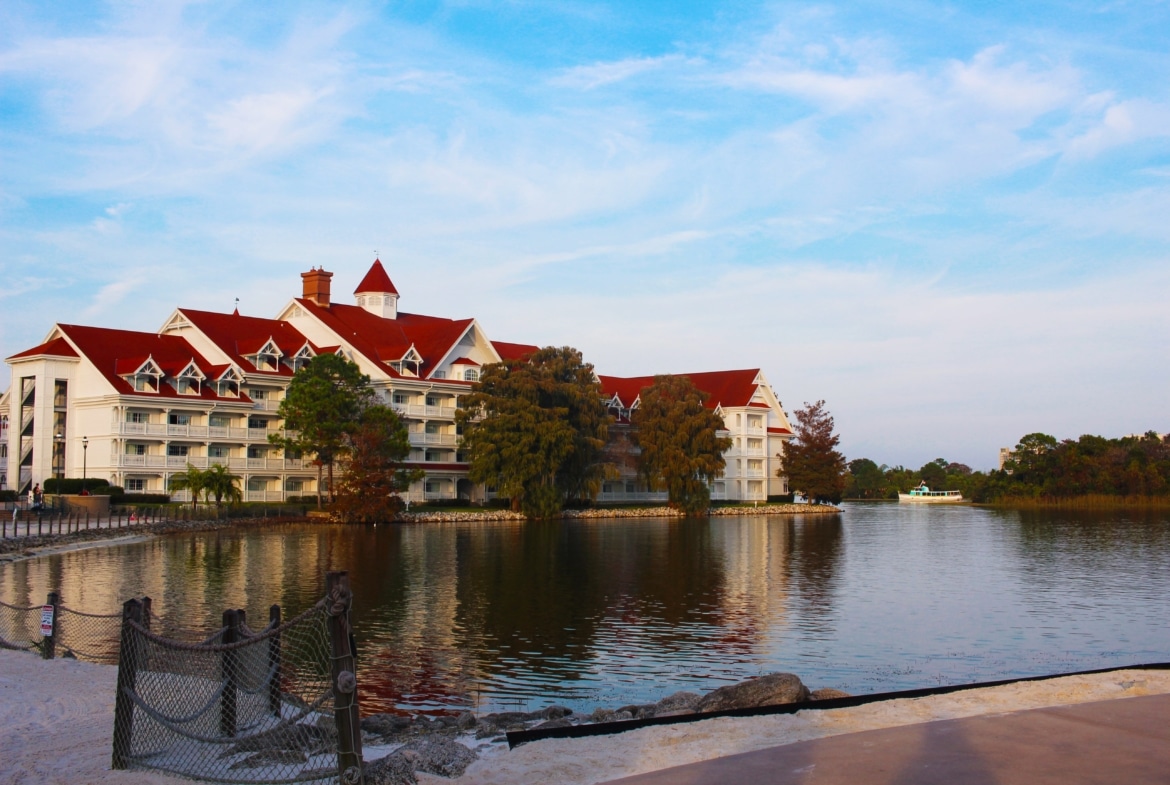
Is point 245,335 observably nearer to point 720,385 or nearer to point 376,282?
point 376,282

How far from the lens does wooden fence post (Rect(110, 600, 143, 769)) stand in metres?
10.7

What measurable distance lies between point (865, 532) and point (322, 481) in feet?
122

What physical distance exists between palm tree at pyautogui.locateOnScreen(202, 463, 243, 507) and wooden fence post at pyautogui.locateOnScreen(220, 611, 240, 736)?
5437 cm

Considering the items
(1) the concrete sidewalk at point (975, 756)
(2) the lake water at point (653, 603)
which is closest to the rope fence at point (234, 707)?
(1) the concrete sidewalk at point (975, 756)

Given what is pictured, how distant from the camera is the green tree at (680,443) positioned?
8306 centimetres

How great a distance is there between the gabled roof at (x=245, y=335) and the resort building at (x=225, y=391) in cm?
13

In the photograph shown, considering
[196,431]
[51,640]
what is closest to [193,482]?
[196,431]

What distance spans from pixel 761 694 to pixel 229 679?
263 inches

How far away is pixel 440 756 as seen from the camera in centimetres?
1125

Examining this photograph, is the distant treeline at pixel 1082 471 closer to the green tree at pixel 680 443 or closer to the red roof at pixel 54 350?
the green tree at pixel 680 443

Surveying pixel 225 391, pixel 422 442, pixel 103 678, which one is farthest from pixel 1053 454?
pixel 103 678

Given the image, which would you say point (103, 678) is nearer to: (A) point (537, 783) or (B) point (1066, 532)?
(A) point (537, 783)

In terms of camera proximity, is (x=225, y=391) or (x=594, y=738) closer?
(x=594, y=738)

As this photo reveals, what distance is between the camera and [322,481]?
76375 millimetres
